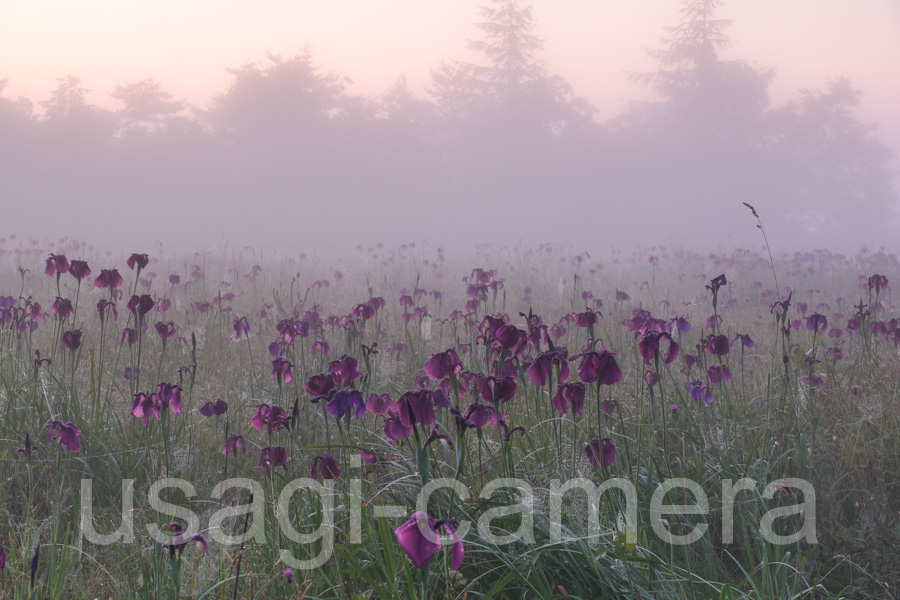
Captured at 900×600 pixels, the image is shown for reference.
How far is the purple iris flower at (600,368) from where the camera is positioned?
2.16 m

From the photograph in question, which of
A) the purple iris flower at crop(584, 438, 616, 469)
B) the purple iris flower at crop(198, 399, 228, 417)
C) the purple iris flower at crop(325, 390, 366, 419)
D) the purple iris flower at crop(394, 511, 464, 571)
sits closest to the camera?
the purple iris flower at crop(394, 511, 464, 571)

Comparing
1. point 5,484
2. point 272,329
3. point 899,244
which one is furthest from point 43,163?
Result: point 899,244

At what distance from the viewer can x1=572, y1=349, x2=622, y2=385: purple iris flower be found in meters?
2.16

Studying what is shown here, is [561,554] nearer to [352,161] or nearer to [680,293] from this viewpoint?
[680,293]

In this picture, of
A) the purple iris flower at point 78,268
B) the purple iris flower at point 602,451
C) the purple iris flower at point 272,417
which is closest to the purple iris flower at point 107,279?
the purple iris flower at point 78,268

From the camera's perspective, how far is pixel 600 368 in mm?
2172

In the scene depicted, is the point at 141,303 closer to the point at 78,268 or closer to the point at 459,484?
the point at 78,268

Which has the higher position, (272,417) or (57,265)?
(57,265)

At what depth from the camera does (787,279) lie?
52.5ft

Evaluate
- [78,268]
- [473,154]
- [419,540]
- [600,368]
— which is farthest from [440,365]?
[473,154]

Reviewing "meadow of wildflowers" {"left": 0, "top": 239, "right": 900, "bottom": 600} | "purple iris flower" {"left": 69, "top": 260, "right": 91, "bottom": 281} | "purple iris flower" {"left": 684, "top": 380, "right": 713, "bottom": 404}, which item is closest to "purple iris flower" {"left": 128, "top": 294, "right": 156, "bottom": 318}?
"meadow of wildflowers" {"left": 0, "top": 239, "right": 900, "bottom": 600}

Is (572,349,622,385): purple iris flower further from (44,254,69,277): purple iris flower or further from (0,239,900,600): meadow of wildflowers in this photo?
(44,254,69,277): purple iris flower

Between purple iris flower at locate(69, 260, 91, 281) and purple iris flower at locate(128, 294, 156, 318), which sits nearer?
purple iris flower at locate(128, 294, 156, 318)

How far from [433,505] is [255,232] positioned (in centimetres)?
4046
